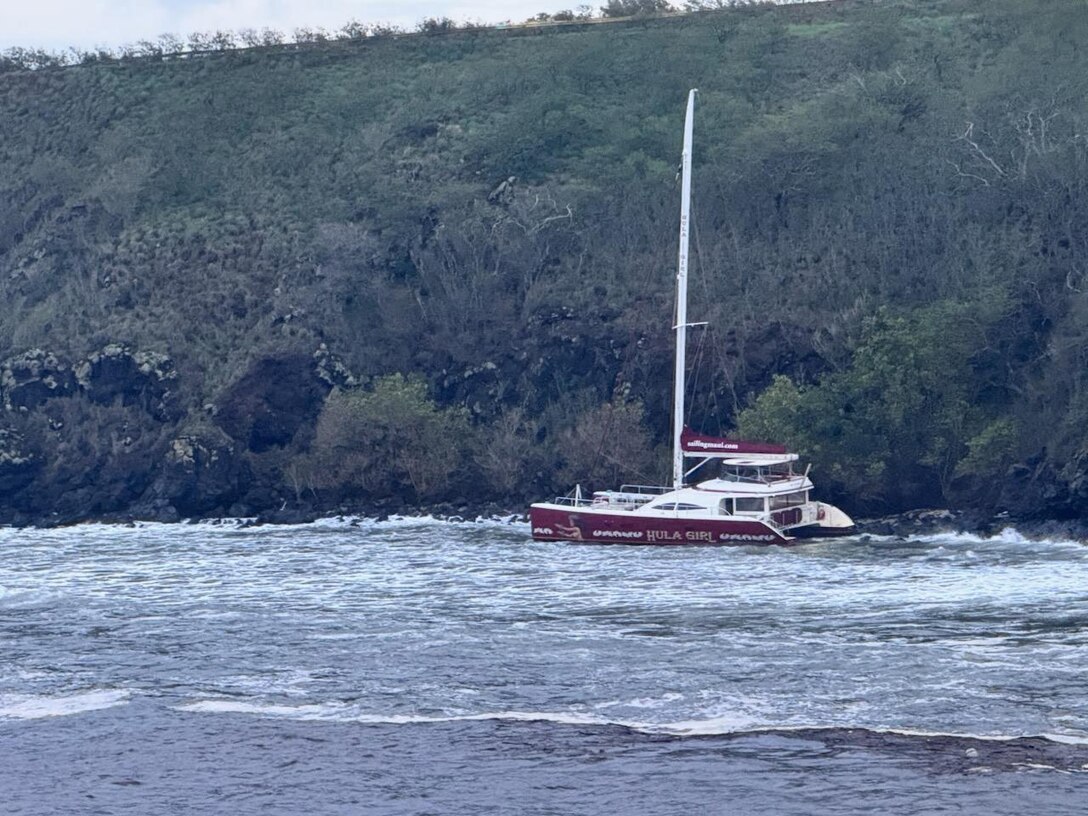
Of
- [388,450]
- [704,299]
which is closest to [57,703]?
[388,450]

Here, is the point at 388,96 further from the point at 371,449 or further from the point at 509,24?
the point at 371,449

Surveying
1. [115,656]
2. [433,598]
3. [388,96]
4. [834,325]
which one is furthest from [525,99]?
[115,656]

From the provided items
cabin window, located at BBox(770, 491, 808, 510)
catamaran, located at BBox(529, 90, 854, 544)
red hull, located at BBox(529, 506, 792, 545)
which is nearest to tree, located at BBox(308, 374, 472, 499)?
catamaran, located at BBox(529, 90, 854, 544)

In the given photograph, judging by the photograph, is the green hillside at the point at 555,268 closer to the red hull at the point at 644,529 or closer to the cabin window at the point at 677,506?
the red hull at the point at 644,529

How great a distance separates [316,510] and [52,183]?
117ft

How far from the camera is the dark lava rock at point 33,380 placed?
6338cm

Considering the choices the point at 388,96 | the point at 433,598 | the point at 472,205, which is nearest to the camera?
the point at 433,598

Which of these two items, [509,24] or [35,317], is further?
[509,24]

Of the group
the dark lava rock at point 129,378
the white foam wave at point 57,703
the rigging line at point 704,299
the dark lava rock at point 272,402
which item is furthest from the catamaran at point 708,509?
the dark lava rock at point 129,378

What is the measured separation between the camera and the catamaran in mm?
45812

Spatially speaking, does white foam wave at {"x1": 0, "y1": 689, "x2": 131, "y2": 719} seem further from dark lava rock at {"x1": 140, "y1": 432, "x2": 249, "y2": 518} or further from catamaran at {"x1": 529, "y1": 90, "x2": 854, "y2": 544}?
dark lava rock at {"x1": 140, "y1": 432, "x2": 249, "y2": 518}

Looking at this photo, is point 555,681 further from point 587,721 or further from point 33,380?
point 33,380

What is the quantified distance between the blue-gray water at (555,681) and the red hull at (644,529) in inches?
19.1

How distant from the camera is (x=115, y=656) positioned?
33.3 meters
